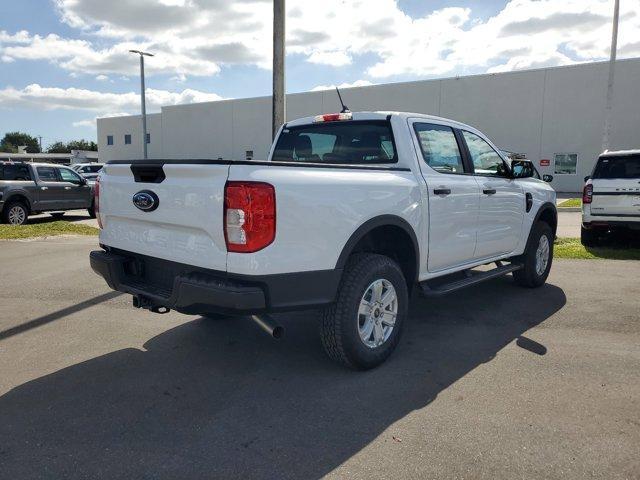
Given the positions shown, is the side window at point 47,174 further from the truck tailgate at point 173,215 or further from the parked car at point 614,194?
the parked car at point 614,194

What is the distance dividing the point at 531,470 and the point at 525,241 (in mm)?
3825

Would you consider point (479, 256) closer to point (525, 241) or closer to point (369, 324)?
point (525, 241)

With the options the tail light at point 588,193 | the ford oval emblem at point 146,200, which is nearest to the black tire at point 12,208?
the ford oval emblem at point 146,200

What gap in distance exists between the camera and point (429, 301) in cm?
577

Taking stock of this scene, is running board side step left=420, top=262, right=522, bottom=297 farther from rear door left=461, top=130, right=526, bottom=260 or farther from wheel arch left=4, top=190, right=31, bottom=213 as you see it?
wheel arch left=4, top=190, right=31, bottom=213

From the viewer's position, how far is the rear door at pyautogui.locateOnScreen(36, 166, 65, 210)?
1380 centimetres

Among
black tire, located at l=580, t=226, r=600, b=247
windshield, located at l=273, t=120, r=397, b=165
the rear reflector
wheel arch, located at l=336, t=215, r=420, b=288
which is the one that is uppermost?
the rear reflector

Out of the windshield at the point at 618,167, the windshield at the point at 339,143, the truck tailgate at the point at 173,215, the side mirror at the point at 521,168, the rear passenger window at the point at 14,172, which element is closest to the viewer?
the truck tailgate at the point at 173,215

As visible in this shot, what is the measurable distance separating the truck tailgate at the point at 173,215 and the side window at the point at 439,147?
6.66 ft

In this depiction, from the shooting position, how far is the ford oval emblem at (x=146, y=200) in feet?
11.2

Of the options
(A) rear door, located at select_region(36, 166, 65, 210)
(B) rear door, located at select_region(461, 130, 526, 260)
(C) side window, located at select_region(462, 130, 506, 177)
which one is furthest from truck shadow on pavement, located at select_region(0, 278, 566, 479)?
(A) rear door, located at select_region(36, 166, 65, 210)

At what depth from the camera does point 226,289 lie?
2.97 meters

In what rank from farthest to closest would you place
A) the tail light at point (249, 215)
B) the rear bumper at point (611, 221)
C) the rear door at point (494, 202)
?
the rear bumper at point (611, 221) → the rear door at point (494, 202) → the tail light at point (249, 215)

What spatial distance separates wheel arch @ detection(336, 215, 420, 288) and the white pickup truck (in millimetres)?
11
